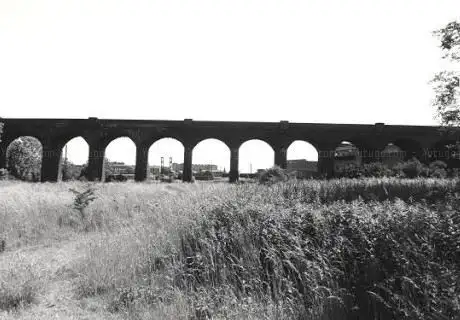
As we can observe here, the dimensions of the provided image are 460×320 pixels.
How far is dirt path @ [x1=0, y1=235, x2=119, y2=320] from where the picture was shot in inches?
113

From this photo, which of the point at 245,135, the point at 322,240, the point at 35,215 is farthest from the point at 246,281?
the point at 245,135

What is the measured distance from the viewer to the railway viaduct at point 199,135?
2534 centimetres

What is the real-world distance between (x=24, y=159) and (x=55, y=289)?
40232 mm

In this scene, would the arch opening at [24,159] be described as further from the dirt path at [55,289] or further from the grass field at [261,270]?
the grass field at [261,270]

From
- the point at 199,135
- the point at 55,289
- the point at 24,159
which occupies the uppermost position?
the point at 199,135

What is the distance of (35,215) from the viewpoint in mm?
6914

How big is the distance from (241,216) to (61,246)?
3.45m

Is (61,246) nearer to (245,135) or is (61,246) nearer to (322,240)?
(322,240)

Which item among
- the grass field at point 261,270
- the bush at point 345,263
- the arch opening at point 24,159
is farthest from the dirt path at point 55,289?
the arch opening at point 24,159

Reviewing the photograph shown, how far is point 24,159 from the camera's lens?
37281 millimetres

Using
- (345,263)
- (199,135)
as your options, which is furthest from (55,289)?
(199,135)

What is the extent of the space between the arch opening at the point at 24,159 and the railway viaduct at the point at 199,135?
31.9ft

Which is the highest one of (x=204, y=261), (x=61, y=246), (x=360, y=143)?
(x=360, y=143)

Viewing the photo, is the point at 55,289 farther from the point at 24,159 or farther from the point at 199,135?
the point at 24,159
